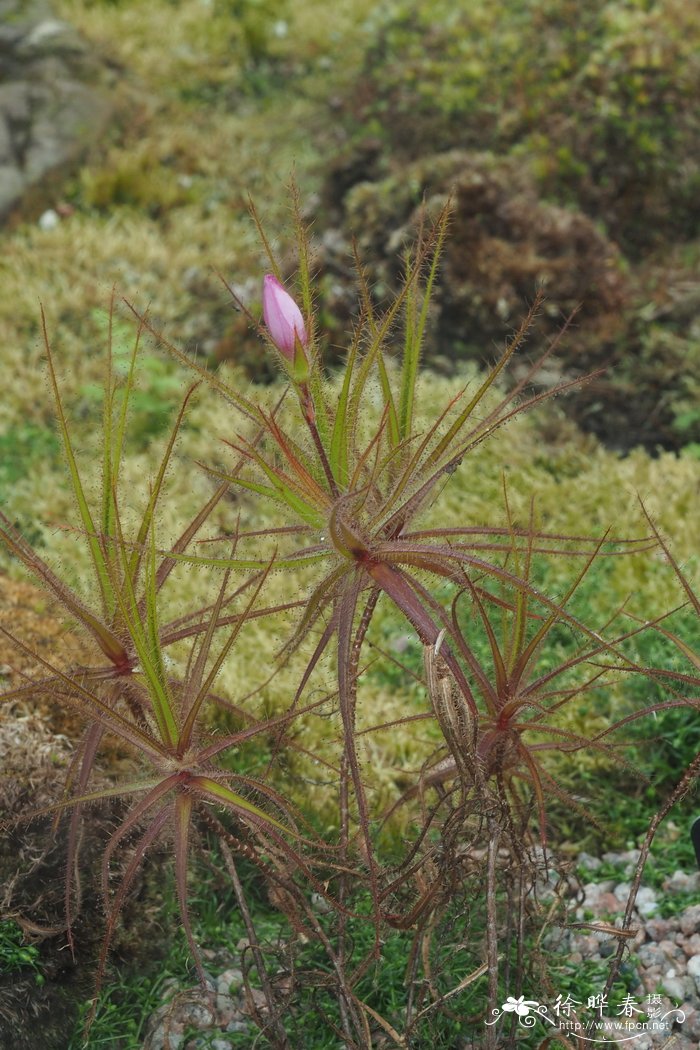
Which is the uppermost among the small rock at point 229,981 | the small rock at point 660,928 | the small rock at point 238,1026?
the small rock at point 660,928

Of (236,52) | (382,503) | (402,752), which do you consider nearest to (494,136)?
(236,52)

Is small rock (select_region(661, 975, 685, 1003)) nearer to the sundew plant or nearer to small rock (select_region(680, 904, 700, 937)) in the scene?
small rock (select_region(680, 904, 700, 937))

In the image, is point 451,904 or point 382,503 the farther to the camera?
point 451,904

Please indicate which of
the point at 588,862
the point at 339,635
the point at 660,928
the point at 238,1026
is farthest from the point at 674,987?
the point at 339,635

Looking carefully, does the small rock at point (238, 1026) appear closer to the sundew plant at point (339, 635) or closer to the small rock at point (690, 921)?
the sundew plant at point (339, 635)

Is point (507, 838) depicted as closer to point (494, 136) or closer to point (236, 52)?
point (494, 136)

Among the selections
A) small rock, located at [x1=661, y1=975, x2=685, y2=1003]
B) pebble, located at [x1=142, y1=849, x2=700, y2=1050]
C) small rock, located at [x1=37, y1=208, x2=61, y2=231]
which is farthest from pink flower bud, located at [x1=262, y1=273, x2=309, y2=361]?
small rock, located at [x1=37, y1=208, x2=61, y2=231]

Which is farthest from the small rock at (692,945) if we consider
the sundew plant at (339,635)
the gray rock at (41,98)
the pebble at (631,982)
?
the gray rock at (41,98)

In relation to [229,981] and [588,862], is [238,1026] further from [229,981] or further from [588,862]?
[588,862]
